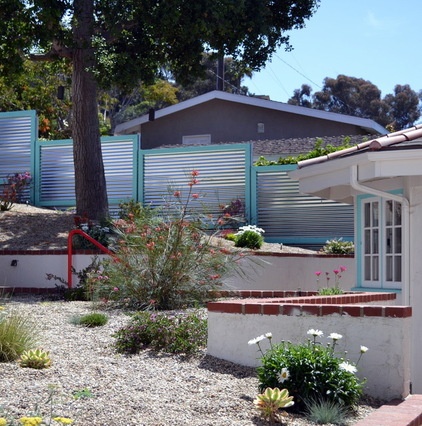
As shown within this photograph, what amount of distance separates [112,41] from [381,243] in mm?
8874

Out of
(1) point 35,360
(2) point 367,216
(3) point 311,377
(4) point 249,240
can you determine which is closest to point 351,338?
(3) point 311,377

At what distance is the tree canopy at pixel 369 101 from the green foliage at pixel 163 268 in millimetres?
50503

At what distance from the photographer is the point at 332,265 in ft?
54.0

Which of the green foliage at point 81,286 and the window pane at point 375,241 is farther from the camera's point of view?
the green foliage at point 81,286

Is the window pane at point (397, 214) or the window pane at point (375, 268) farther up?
the window pane at point (397, 214)

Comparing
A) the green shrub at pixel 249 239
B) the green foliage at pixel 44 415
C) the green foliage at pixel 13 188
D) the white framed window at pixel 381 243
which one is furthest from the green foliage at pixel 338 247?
the green foliage at pixel 44 415

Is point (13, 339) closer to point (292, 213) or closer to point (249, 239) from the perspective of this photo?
point (249, 239)

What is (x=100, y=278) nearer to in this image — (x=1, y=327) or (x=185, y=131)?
(x=1, y=327)

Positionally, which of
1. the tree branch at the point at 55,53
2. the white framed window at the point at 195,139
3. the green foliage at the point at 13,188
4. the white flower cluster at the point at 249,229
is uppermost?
the tree branch at the point at 55,53

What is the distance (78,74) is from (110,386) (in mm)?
12132

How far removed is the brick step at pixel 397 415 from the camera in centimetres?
586

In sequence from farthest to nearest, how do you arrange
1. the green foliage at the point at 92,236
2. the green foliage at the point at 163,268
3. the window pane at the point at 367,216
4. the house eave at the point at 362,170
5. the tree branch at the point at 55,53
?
the tree branch at the point at 55,53, the green foliage at the point at 92,236, the window pane at the point at 367,216, the green foliage at the point at 163,268, the house eave at the point at 362,170

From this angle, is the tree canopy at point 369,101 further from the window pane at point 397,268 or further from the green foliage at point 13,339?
the green foliage at point 13,339

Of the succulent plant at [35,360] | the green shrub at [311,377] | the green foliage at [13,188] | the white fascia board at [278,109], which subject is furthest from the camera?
the white fascia board at [278,109]
